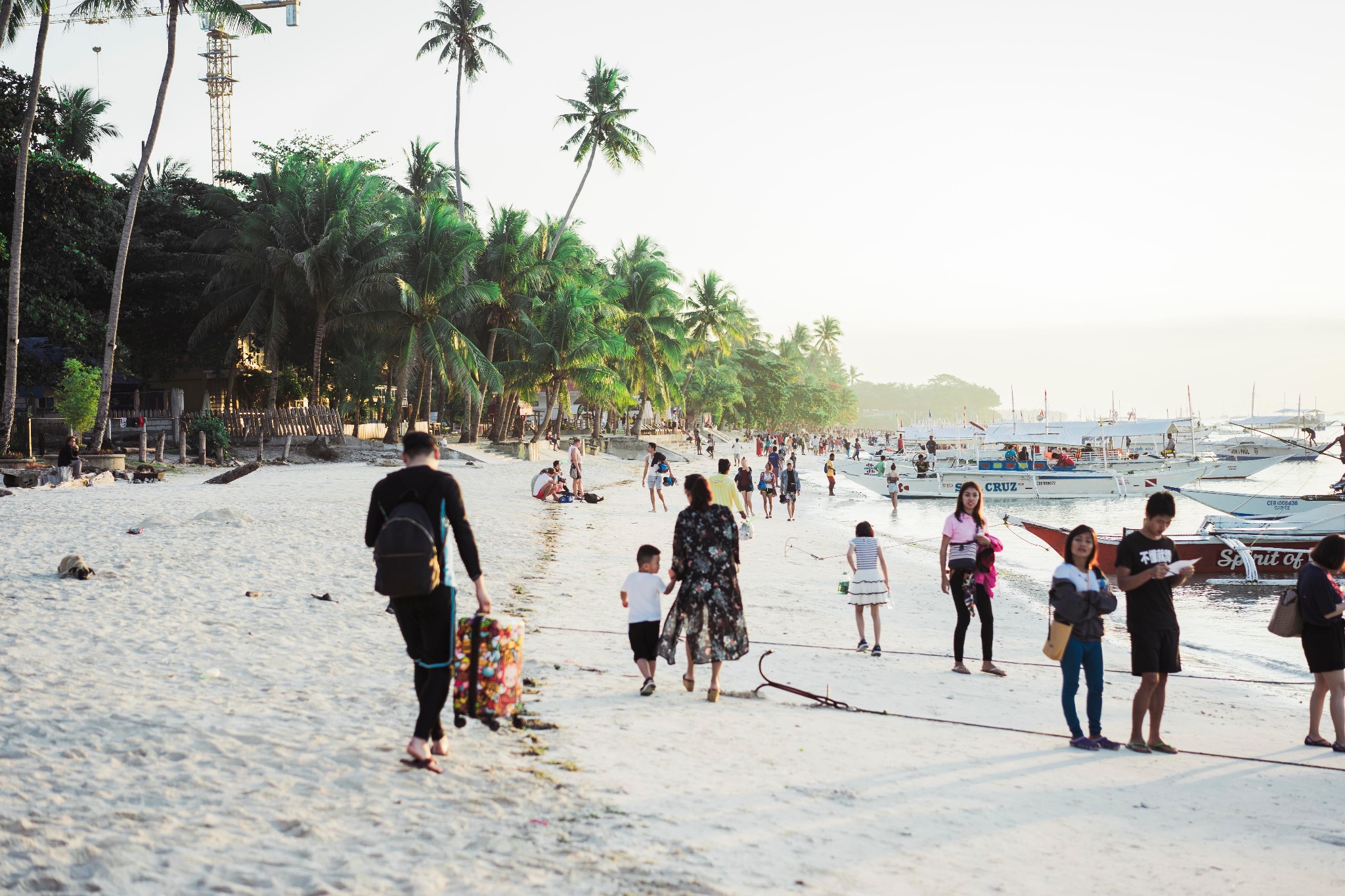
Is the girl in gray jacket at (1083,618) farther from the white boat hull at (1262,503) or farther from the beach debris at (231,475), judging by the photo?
the beach debris at (231,475)

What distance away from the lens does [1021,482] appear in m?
36.1

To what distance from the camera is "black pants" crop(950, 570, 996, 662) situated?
8.11 m

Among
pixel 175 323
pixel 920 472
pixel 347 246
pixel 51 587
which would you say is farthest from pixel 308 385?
pixel 51 587

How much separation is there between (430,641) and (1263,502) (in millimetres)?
25746

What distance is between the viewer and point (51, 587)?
863 centimetres

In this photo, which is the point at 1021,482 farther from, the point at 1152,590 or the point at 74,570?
the point at 74,570

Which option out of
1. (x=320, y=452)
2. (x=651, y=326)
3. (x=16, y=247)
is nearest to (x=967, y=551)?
(x=16, y=247)

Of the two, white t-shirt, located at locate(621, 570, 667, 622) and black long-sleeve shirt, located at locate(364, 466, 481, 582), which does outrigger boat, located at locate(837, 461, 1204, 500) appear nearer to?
A: white t-shirt, located at locate(621, 570, 667, 622)

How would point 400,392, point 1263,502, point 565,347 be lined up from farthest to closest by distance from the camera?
point 565,347 < point 400,392 < point 1263,502

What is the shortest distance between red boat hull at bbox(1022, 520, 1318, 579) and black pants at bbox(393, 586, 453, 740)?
15897 millimetres

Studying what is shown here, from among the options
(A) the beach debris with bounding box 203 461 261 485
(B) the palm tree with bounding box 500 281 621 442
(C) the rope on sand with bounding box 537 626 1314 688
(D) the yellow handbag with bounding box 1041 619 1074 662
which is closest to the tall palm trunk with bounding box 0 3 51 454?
(A) the beach debris with bounding box 203 461 261 485

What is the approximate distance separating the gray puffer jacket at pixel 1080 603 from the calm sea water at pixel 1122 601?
543cm

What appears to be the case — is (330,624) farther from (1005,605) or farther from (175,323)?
(175,323)

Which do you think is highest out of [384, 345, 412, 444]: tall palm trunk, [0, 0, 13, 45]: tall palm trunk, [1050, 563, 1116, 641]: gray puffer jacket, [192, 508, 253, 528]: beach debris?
[0, 0, 13, 45]: tall palm trunk
